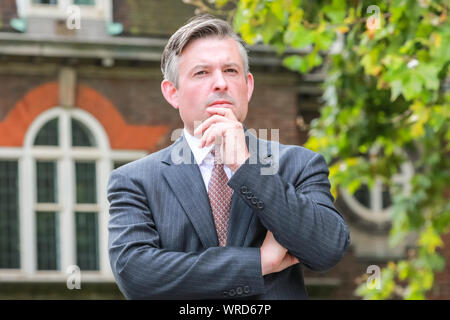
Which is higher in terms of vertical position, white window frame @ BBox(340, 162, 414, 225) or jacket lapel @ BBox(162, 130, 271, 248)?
white window frame @ BBox(340, 162, 414, 225)

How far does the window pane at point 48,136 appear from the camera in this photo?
12.2 m

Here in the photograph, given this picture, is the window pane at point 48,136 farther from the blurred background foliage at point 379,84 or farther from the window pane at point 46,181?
the blurred background foliage at point 379,84

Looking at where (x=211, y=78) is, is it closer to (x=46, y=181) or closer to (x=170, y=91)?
(x=170, y=91)

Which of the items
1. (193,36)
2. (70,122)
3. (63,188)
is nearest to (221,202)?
(193,36)

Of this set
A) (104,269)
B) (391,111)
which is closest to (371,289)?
(391,111)

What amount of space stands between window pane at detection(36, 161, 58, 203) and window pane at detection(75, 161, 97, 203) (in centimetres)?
28

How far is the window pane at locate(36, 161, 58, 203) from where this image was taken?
12172 millimetres

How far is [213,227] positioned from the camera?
262cm

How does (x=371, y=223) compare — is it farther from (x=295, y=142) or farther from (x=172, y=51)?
(x=172, y=51)

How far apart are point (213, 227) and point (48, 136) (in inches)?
390

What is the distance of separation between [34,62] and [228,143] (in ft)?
33.0

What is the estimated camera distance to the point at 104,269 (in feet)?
40.4

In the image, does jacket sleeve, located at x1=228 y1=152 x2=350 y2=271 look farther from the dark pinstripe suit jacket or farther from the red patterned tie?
the red patterned tie

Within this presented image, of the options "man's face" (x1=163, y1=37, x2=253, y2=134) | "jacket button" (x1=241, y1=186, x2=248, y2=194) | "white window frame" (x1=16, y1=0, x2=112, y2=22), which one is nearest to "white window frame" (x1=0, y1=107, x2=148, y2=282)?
"white window frame" (x1=16, y1=0, x2=112, y2=22)
